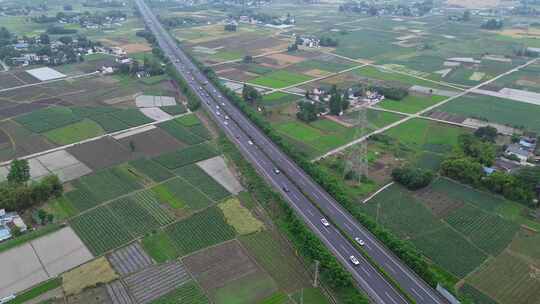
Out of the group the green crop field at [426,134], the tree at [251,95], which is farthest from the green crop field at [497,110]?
the tree at [251,95]

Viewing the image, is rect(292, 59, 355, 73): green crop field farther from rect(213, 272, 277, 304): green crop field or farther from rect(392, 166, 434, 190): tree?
rect(213, 272, 277, 304): green crop field

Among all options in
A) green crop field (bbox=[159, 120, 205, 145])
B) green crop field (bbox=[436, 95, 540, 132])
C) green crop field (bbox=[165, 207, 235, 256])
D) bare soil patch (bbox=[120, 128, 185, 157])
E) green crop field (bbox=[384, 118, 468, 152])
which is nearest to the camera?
green crop field (bbox=[165, 207, 235, 256])

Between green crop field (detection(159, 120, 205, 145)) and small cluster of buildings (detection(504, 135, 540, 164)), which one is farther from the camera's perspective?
green crop field (detection(159, 120, 205, 145))

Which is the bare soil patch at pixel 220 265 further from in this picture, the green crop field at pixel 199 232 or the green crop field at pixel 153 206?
the green crop field at pixel 153 206

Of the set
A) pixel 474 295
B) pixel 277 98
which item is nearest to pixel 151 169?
pixel 277 98

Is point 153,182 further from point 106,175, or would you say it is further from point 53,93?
point 53,93

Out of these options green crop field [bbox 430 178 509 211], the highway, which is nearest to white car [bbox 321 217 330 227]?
the highway

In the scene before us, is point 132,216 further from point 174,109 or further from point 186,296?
point 174,109

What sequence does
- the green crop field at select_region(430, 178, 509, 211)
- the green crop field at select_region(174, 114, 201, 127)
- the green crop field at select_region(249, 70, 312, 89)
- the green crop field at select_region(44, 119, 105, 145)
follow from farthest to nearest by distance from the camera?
1. the green crop field at select_region(249, 70, 312, 89)
2. the green crop field at select_region(174, 114, 201, 127)
3. the green crop field at select_region(44, 119, 105, 145)
4. the green crop field at select_region(430, 178, 509, 211)
